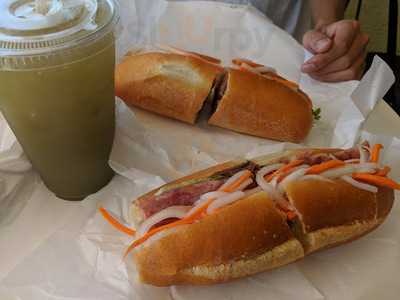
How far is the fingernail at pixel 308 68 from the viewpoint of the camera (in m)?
1.51

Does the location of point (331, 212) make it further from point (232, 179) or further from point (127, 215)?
point (127, 215)

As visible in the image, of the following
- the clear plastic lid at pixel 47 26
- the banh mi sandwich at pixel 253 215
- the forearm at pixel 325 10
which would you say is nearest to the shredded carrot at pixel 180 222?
the banh mi sandwich at pixel 253 215

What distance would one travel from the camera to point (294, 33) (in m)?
2.02

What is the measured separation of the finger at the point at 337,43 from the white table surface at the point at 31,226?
854 mm

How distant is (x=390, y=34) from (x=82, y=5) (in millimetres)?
1540

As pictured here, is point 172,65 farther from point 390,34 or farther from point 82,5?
point 390,34

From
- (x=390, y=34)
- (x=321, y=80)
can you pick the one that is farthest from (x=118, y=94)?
(x=390, y=34)

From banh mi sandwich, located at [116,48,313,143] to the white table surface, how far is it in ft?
1.33

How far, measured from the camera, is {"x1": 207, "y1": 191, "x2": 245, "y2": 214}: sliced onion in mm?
938

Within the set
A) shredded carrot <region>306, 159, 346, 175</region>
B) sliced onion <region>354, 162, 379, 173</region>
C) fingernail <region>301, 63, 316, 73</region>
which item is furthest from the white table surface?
fingernail <region>301, 63, 316, 73</region>

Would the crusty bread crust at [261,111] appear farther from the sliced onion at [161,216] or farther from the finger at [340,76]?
the sliced onion at [161,216]

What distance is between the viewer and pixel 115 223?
3.31 ft

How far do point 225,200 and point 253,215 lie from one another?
0.06 meters

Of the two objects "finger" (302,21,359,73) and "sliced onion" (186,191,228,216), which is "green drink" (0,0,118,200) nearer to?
"sliced onion" (186,191,228,216)
